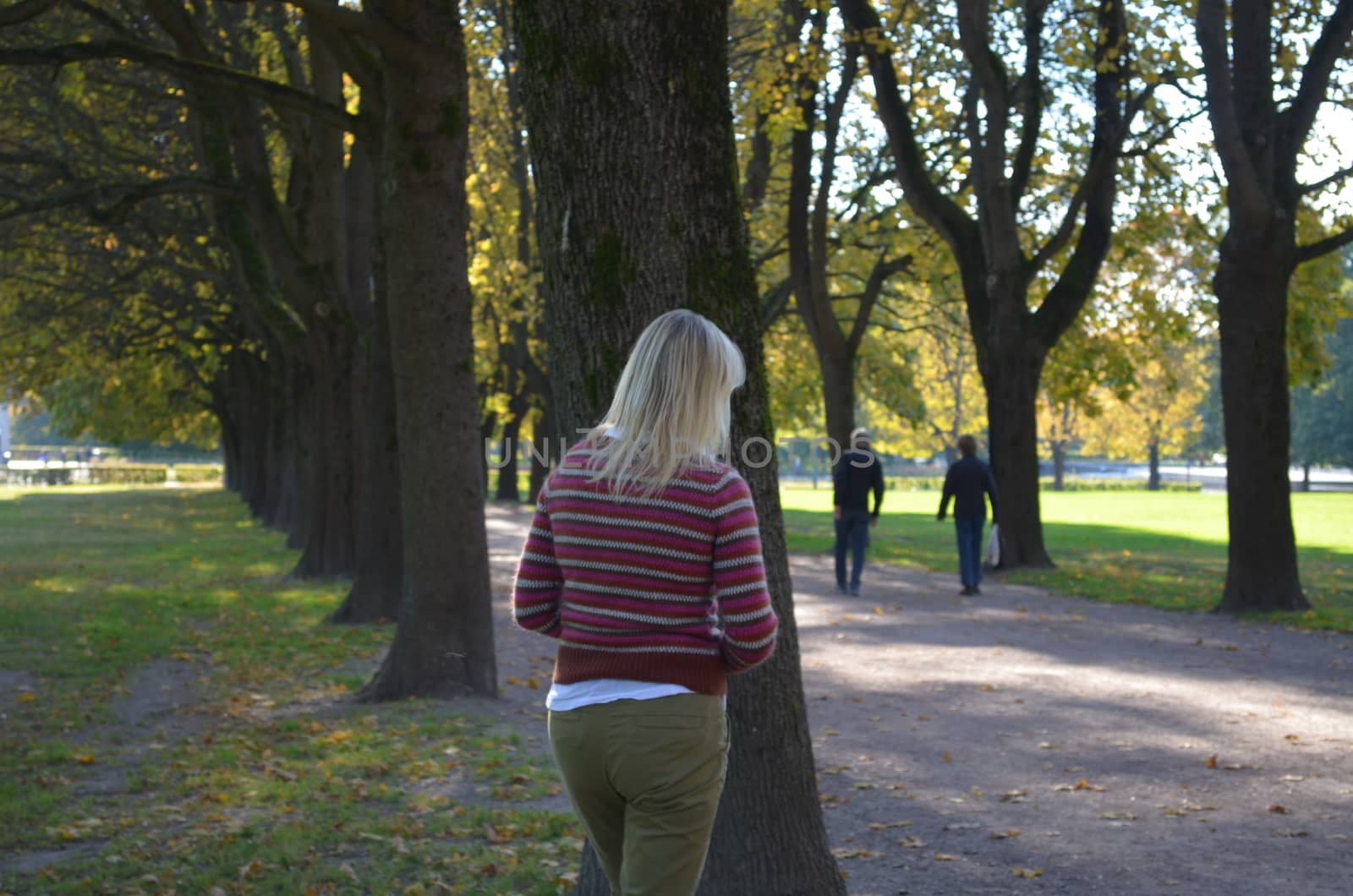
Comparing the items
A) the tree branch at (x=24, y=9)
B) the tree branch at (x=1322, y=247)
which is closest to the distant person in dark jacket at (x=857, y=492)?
the tree branch at (x=1322, y=247)

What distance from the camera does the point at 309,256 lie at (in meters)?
21.0

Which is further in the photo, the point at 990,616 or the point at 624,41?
the point at 990,616

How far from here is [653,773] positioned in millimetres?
3512

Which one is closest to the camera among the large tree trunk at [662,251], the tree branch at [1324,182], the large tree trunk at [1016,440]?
the large tree trunk at [662,251]

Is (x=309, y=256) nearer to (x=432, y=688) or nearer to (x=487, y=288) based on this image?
(x=487, y=288)

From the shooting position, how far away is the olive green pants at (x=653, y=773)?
11.5 feet

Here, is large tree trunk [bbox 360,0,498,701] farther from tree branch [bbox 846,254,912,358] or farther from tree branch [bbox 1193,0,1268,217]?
tree branch [bbox 846,254,912,358]

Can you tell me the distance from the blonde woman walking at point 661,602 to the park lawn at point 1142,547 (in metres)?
12.6

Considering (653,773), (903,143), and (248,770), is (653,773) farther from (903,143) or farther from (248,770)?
(903,143)

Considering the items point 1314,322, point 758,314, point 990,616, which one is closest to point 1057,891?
point 758,314

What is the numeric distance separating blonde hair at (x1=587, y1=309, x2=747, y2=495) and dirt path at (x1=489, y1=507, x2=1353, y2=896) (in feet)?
10.2

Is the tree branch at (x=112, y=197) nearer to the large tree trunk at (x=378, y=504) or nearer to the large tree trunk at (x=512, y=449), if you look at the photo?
the large tree trunk at (x=378, y=504)

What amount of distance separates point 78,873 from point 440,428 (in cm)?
521

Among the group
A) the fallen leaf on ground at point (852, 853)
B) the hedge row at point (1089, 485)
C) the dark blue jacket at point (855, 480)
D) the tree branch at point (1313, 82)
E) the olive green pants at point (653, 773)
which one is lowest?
the hedge row at point (1089, 485)
